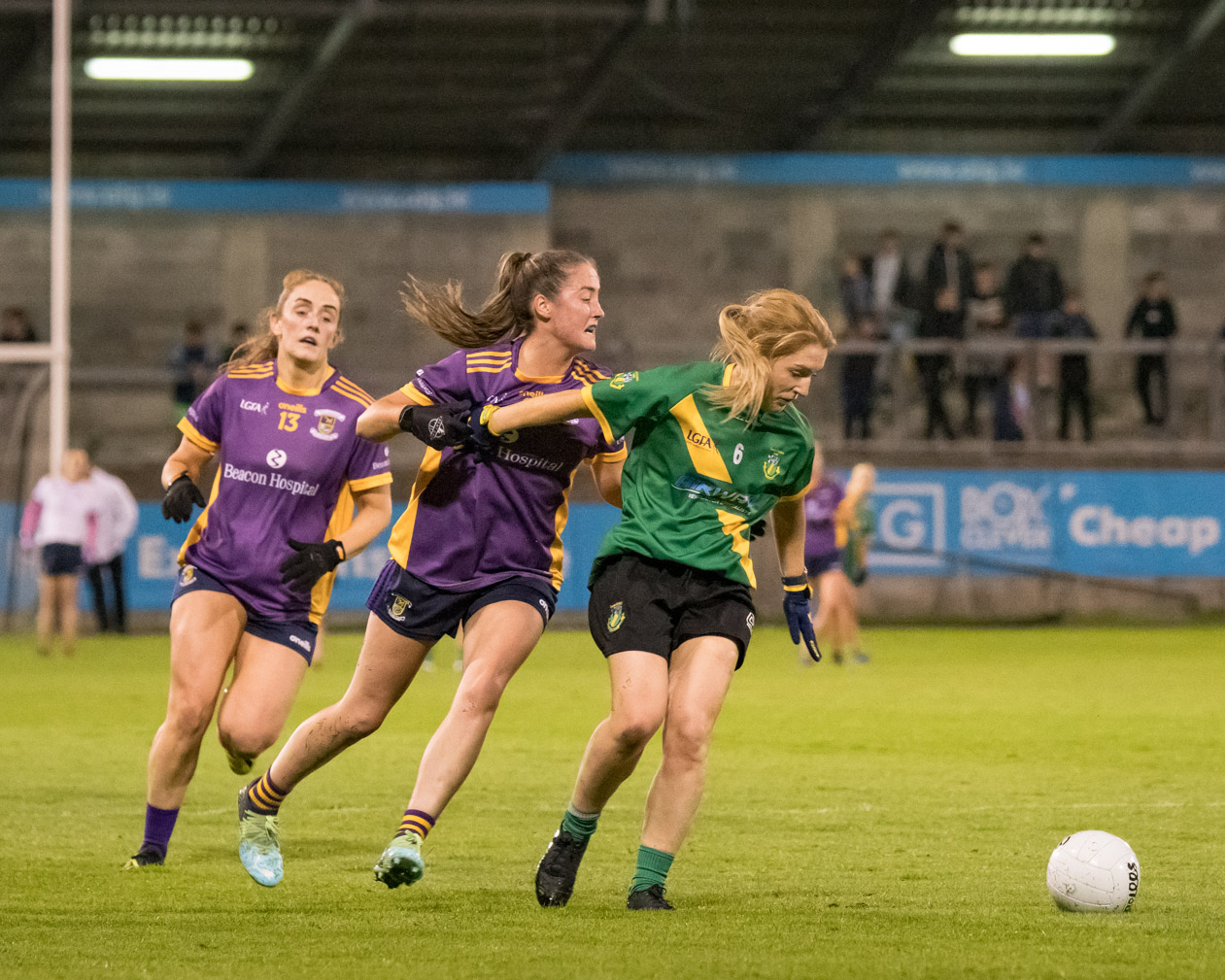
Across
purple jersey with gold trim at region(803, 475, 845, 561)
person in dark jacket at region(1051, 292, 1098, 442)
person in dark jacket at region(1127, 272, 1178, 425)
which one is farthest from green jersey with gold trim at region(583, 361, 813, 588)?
person in dark jacket at region(1127, 272, 1178, 425)

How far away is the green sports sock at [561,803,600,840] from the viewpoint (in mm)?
6230

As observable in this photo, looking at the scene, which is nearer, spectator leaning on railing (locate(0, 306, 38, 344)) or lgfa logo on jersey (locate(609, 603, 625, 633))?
lgfa logo on jersey (locate(609, 603, 625, 633))

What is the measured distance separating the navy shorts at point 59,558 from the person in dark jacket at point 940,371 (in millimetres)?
9842

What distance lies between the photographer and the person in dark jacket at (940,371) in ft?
75.5

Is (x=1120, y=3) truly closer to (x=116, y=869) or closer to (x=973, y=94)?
(x=973, y=94)

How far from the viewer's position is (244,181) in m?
26.2

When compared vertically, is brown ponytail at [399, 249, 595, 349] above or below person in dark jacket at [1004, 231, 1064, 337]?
below

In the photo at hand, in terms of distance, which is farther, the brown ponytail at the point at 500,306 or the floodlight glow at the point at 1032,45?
the floodlight glow at the point at 1032,45

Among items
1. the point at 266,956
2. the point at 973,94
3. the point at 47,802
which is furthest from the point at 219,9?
the point at 266,956

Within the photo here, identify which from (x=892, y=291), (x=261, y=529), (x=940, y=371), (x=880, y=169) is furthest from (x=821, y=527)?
(x=880, y=169)

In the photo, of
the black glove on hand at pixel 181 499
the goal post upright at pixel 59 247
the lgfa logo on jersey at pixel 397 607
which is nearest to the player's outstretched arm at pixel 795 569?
the lgfa logo on jersey at pixel 397 607

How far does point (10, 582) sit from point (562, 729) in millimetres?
10706

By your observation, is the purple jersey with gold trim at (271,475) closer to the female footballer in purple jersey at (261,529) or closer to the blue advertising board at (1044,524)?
the female footballer in purple jersey at (261,529)

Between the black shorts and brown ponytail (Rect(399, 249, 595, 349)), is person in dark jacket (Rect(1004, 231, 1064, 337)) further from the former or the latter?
the black shorts
